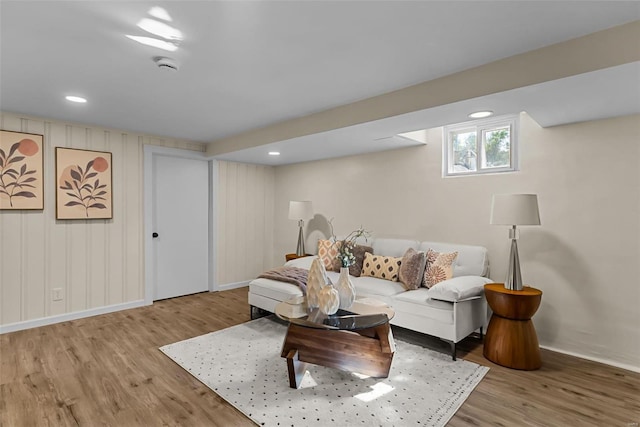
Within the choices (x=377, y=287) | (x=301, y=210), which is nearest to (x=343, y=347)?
(x=377, y=287)

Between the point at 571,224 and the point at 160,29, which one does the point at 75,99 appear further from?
the point at 571,224

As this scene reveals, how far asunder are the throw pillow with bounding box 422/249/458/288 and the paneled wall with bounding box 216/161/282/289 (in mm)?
3320

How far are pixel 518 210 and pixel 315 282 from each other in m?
1.86

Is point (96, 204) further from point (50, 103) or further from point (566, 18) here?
point (566, 18)

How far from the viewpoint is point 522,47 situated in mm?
1989

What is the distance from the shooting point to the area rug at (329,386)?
2.03 meters

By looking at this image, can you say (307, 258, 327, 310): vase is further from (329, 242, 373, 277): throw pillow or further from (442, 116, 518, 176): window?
(442, 116, 518, 176): window

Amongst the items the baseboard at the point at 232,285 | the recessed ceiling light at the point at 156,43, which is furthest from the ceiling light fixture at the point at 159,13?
the baseboard at the point at 232,285

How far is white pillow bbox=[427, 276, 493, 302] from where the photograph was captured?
275 centimetres

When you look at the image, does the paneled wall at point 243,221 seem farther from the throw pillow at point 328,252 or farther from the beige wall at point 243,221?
the throw pillow at point 328,252

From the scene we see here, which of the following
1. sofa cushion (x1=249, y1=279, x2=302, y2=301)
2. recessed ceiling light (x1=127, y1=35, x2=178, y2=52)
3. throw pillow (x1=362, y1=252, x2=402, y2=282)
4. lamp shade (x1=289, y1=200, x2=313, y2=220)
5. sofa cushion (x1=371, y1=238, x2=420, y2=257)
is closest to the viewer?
recessed ceiling light (x1=127, y1=35, x2=178, y2=52)

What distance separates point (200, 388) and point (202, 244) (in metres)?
3.09

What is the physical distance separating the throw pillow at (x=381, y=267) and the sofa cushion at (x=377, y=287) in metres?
0.11

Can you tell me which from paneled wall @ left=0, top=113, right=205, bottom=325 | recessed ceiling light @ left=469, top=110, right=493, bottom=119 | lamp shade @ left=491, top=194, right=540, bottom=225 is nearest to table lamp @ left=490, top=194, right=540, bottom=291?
lamp shade @ left=491, top=194, right=540, bottom=225
